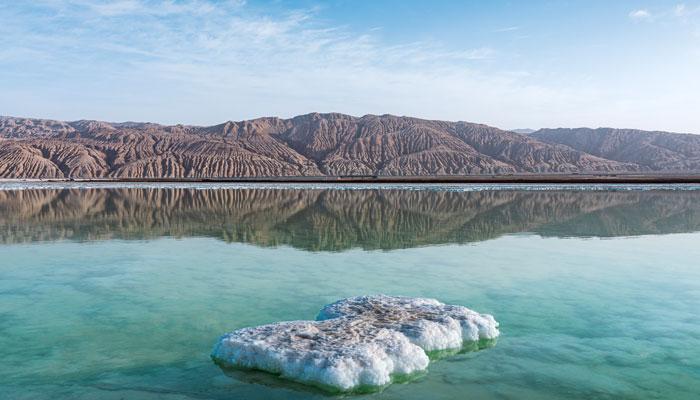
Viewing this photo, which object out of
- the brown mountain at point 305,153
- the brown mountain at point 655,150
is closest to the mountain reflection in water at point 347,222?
the brown mountain at point 305,153

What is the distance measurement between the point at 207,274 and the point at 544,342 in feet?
24.1

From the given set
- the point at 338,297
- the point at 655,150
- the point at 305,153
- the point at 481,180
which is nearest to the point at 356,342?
the point at 338,297

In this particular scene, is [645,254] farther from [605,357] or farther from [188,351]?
[188,351]

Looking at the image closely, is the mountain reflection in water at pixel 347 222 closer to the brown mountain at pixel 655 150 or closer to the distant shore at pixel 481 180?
the distant shore at pixel 481 180

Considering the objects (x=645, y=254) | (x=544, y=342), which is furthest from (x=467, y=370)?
(x=645, y=254)

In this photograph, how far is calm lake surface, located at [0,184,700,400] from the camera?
627cm

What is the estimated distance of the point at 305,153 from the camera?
518ft

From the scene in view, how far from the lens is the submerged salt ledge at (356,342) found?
6.21 metres

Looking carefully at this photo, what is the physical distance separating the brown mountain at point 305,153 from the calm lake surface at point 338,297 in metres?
107

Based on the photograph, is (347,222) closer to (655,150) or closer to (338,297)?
(338,297)

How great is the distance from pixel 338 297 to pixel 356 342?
3.18 metres

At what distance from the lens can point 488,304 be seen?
955 centimetres

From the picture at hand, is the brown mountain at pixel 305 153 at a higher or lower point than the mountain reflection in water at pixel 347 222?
higher

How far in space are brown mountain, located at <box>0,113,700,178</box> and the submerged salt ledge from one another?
118475 millimetres
